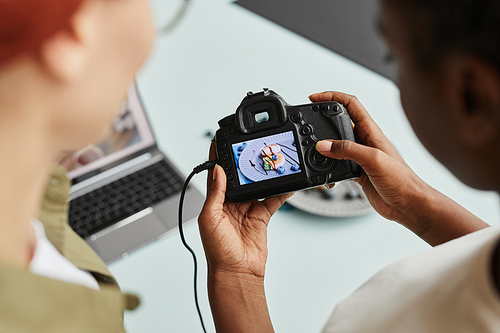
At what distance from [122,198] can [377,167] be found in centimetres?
65

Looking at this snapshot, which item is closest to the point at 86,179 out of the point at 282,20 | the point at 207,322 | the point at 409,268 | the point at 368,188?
the point at 207,322

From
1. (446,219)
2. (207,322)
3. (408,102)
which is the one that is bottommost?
(207,322)

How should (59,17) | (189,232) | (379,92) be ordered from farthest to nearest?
(379,92), (189,232), (59,17)

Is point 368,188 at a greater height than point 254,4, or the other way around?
point 254,4

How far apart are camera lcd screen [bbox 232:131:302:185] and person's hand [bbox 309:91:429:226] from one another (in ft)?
0.19

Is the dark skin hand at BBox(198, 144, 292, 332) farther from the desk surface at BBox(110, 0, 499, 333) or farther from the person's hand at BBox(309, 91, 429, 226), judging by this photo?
the person's hand at BBox(309, 91, 429, 226)

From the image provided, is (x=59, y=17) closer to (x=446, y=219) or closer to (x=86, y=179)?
(x=446, y=219)

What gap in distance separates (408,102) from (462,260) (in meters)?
0.21

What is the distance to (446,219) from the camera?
73 cm

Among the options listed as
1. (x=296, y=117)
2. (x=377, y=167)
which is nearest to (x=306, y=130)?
(x=296, y=117)

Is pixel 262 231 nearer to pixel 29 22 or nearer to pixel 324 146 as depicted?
pixel 324 146

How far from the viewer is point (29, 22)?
0.82 ft

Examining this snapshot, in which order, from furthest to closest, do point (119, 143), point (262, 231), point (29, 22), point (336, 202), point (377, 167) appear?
point (119, 143) < point (336, 202) < point (262, 231) < point (377, 167) < point (29, 22)

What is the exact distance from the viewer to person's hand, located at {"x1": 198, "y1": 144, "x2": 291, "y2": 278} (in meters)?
0.75
